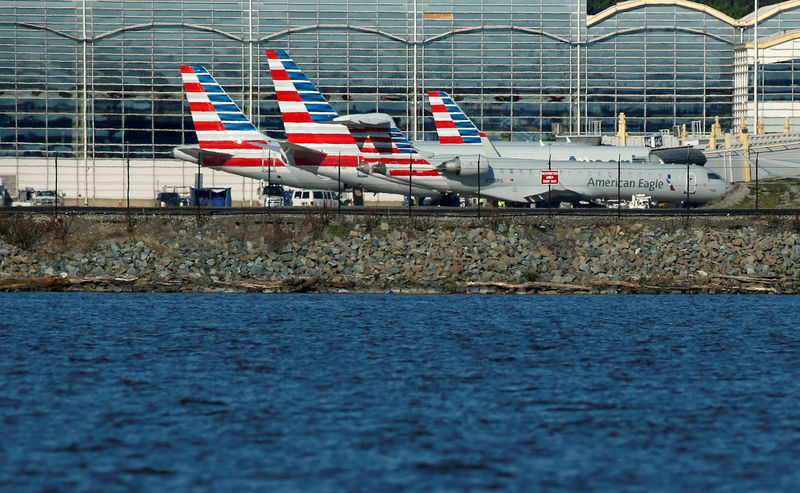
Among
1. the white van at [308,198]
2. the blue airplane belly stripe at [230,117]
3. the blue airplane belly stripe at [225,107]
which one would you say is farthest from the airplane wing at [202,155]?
the white van at [308,198]

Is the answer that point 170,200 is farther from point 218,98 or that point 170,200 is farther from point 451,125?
point 451,125

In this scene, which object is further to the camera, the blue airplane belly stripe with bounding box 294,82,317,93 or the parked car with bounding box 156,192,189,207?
the parked car with bounding box 156,192,189,207

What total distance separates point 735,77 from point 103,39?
2527 inches

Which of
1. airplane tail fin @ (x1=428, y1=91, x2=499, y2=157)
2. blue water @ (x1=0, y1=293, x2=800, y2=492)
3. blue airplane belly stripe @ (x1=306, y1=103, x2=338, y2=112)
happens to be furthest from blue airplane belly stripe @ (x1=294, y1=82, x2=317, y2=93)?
blue water @ (x1=0, y1=293, x2=800, y2=492)

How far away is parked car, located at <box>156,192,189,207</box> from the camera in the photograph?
3996 inches

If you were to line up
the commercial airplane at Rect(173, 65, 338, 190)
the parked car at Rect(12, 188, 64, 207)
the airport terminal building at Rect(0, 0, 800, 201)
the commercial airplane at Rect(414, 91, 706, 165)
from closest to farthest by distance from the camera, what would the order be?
the commercial airplane at Rect(173, 65, 338, 190)
the commercial airplane at Rect(414, 91, 706, 165)
the parked car at Rect(12, 188, 64, 207)
the airport terminal building at Rect(0, 0, 800, 201)

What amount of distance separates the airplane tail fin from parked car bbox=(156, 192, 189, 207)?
2604 centimetres

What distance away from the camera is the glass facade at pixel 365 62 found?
110m

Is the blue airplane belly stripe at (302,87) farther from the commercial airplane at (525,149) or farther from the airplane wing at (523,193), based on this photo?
the commercial airplane at (525,149)

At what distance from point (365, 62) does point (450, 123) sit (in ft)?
83.2

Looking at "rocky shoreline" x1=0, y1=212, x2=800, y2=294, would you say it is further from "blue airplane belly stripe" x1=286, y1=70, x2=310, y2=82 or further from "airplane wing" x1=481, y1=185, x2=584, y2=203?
"blue airplane belly stripe" x1=286, y1=70, x2=310, y2=82

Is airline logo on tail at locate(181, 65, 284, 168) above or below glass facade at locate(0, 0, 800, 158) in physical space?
below

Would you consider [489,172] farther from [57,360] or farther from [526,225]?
[57,360]

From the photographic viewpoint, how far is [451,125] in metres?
89.6
